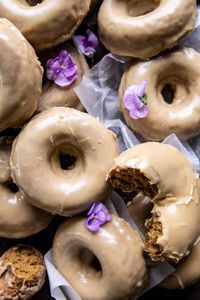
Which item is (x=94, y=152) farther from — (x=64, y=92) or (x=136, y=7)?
(x=136, y=7)

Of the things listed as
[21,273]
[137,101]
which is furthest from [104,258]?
[137,101]

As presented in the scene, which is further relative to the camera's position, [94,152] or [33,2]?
[33,2]

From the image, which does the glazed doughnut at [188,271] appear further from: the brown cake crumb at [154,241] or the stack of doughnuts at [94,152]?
the brown cake crumb at [154,241]

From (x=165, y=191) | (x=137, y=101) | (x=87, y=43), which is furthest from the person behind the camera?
(x=87, y=43)

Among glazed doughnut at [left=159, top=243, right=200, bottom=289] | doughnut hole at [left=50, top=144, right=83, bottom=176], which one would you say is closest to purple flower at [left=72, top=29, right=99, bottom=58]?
doughnut hole at [left=50, top=144, right=83, bottom=176]

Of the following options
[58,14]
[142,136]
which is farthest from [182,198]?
[58,14]

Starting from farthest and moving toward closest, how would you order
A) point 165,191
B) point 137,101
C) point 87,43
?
1. point 87,43
2. point 137,101
3. point 165,191
